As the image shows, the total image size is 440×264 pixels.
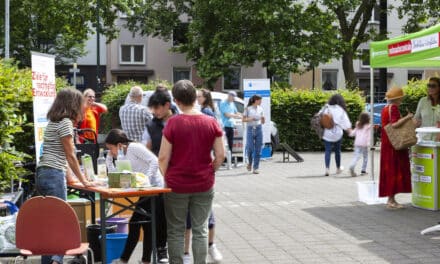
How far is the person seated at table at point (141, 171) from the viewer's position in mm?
7527

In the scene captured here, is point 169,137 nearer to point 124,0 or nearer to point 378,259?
point 378,259

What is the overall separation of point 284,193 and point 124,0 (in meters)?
23.4

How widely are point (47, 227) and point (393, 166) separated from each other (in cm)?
682

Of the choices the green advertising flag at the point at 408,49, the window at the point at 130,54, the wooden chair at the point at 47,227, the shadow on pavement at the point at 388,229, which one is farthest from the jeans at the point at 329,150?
the window at the point at 130,54

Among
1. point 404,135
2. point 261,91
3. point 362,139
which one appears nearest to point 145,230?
point 404,135

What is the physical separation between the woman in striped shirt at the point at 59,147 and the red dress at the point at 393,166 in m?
5.77

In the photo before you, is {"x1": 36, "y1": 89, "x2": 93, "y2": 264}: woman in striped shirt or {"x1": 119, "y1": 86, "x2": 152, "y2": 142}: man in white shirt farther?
{"x1": 119, "y1": 86, "x2": 152, "y2": 142}: man in white shirt

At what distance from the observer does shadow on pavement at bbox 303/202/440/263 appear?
8.41 meters

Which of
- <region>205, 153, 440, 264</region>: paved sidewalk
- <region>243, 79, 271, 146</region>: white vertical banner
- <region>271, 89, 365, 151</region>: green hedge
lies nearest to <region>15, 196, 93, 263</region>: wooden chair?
<region>205, 153, 440, 264</region>: paved sidewalk

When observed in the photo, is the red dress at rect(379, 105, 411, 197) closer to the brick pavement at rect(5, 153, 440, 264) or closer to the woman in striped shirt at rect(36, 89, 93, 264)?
the brick pavement at rect(5, 153, 440, 264)

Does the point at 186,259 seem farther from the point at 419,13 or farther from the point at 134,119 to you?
the point at 419,13

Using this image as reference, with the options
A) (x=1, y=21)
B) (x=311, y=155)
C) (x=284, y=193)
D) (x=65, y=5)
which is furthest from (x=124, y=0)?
(x=284, y=193)

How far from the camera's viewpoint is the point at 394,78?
58.9 metres

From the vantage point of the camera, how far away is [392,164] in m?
11.6
